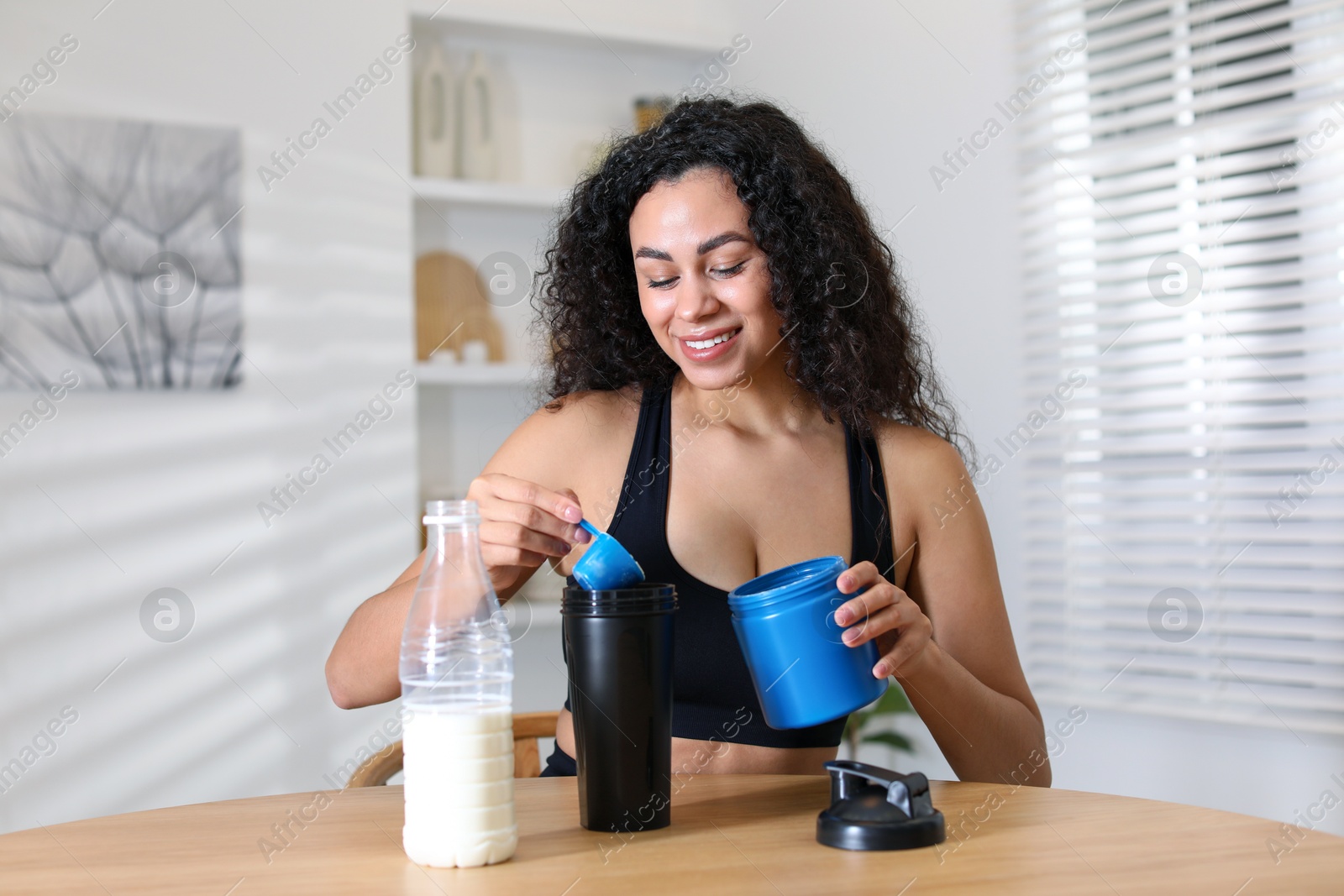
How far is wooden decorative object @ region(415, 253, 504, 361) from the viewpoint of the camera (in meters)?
2.97

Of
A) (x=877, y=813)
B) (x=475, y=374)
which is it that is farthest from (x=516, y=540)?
(x=475, y=374)

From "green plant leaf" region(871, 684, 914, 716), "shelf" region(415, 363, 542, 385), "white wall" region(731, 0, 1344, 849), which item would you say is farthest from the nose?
"shelf" region(415, 363, 542, 385)

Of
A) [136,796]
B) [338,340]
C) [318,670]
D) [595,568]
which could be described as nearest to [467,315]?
[338,340]

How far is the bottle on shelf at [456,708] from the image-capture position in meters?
0.74

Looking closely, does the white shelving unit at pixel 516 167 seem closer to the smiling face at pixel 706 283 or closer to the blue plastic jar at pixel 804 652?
the smiling face at pixel 706 283

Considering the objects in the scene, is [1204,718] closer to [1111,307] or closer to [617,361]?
[1111,307]

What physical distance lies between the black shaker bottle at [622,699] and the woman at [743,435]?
1.24 ft

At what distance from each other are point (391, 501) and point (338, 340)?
425 mm

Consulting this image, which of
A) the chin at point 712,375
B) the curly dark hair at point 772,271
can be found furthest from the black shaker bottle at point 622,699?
the curly dark hair at point 772,271

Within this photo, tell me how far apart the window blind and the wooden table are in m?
1.06

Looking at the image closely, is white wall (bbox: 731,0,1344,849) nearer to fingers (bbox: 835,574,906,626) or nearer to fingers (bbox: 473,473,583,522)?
fingers (bbox: 835,574,906,626)

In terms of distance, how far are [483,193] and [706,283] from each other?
5.92 feet

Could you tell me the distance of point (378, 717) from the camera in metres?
2.70

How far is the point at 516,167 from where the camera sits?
3.16m
